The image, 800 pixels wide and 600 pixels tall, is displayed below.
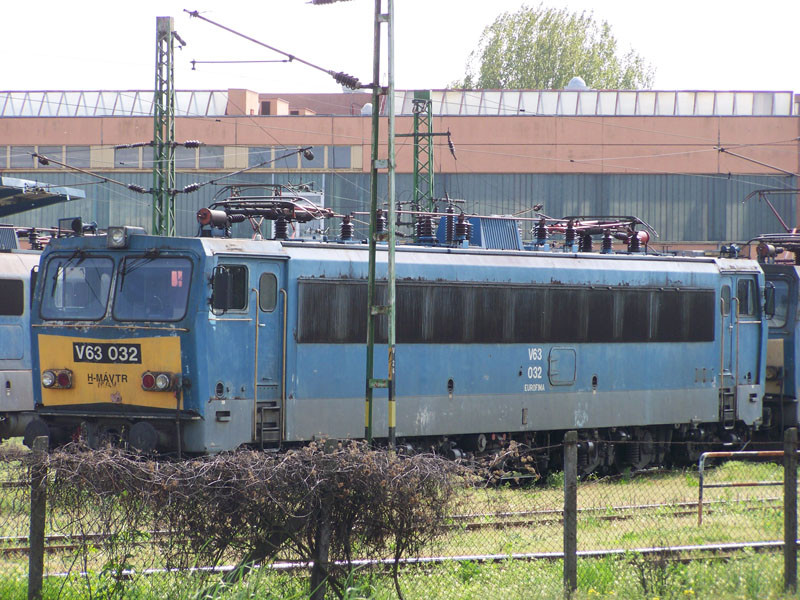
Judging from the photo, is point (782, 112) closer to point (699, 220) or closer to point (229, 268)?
point (699, 220)

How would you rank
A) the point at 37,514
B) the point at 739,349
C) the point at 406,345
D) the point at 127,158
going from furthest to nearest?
the point at 127,158, the point at 739,349, the point at 406,345, the point at 37,514

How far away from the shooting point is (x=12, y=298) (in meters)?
18.2

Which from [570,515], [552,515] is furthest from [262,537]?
[552,515]

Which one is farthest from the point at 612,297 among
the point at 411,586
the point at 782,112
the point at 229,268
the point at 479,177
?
the point at 782,112

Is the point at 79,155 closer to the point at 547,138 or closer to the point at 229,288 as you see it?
the point at 547,138

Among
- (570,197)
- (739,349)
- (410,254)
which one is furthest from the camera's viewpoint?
A: (570,197)

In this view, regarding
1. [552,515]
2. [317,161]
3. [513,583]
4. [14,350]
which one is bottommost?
[552,515]

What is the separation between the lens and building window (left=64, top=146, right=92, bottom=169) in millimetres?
48000

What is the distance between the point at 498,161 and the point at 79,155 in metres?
18.0

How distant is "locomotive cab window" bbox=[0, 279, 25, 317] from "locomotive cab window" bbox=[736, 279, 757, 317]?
12.2 m

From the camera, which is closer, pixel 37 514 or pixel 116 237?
pixel 37 514

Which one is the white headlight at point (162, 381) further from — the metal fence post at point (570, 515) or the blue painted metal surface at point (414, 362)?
the metal fence post at point (570, 515)

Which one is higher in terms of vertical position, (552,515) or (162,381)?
(162,381)

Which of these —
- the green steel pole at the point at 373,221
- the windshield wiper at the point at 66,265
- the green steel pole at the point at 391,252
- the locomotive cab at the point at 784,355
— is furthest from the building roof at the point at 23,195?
the locomotive cab at the point at 784,355
